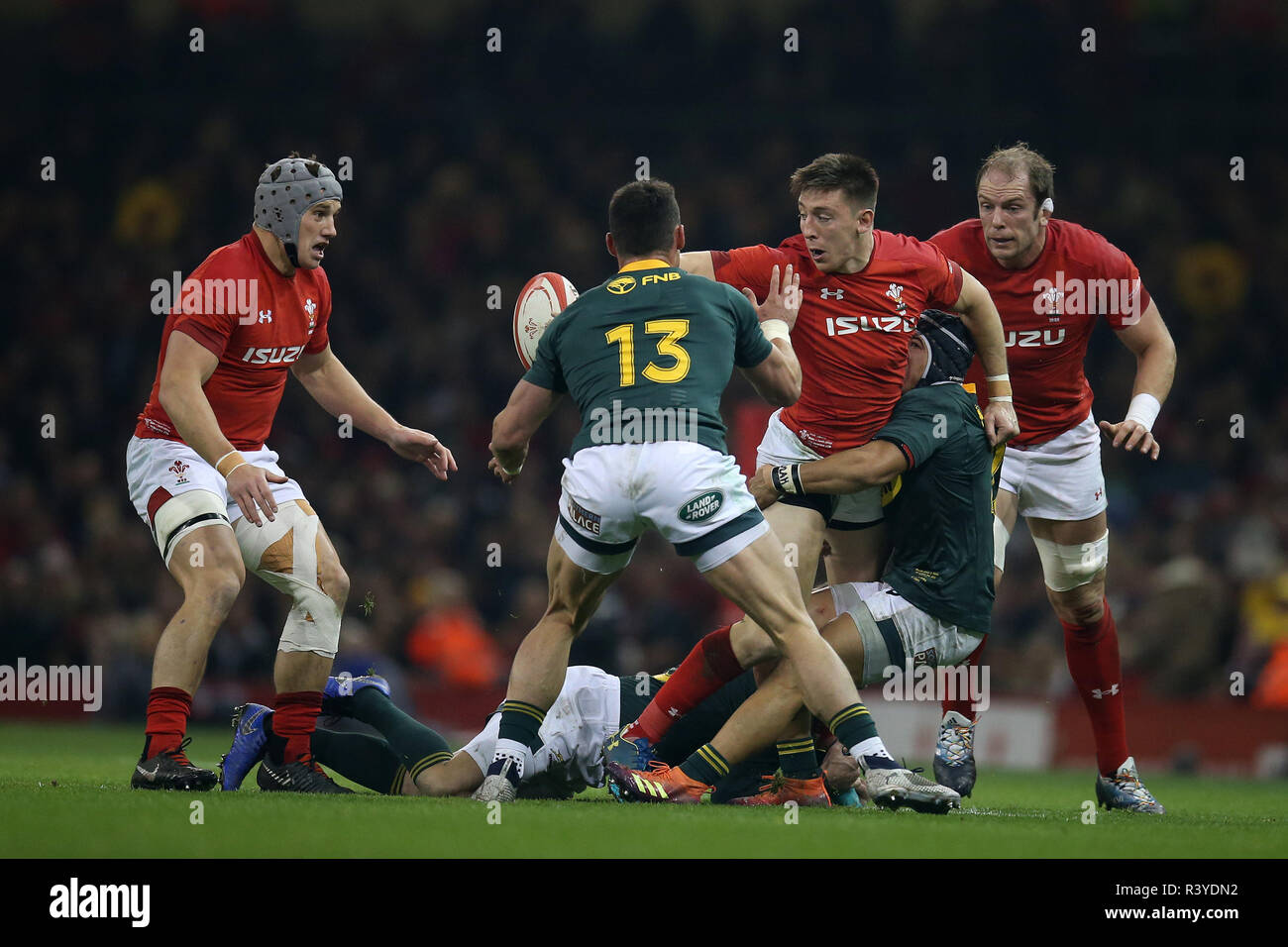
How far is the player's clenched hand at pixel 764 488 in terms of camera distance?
19.7 feet

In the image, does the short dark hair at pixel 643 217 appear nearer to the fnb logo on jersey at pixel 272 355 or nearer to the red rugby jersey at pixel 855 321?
the red rugby jersey at pixel 855 321

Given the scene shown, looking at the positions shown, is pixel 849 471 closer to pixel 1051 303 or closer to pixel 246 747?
pixel 1051 303

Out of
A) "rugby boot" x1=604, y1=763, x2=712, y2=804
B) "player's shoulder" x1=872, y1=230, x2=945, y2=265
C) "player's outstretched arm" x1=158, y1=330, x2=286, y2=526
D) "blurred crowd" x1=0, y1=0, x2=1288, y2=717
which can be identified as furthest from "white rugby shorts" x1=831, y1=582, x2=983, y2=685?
"blurred crowd" x1=0, y1=0, x2=1288, y2=717

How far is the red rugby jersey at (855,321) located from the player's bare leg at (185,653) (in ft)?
7.23

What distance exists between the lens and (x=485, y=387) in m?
13.6

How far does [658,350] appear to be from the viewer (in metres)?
5.20

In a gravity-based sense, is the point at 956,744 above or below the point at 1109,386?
below

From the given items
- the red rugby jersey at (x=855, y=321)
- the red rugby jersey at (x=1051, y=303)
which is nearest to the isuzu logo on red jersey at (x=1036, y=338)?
the red rugby jersey at (x=1051, y=303)

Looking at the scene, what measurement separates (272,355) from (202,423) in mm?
583

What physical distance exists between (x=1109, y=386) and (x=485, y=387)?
5.36m

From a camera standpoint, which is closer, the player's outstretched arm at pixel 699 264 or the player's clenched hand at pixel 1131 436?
the player's clenched hand at pixel 1131 436

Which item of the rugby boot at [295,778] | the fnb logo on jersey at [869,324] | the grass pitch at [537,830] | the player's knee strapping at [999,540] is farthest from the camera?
the player's knee strapping at [999,540]

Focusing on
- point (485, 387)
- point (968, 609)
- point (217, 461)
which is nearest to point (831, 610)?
point (968, 609)
